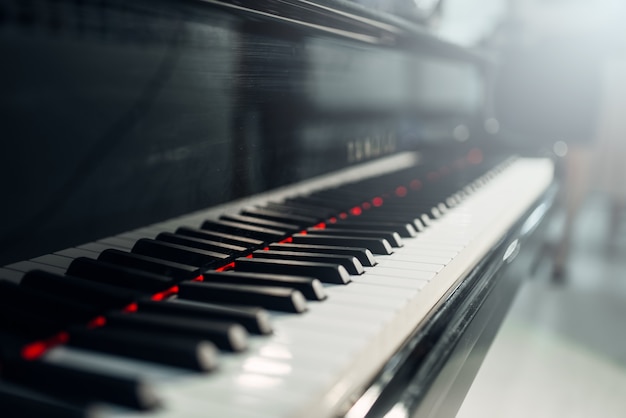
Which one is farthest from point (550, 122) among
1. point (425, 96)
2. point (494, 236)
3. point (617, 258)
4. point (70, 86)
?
point (70, 86)

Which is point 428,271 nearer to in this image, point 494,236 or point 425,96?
point 494,236

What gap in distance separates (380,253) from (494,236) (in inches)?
13.9

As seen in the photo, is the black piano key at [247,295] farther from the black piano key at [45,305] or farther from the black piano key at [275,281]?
the black piano key at [45,305]

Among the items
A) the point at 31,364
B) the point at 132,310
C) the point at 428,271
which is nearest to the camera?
the point at 31,364

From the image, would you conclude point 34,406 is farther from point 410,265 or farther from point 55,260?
point 410,265

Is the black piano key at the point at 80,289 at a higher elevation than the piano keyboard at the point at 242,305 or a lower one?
higher

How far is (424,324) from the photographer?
0.73 m

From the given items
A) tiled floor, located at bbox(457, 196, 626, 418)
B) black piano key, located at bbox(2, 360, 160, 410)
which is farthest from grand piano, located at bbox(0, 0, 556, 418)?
tiled floor, located at bbox(457, 196, 626, 418)

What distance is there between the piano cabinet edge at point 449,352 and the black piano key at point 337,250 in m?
0.13

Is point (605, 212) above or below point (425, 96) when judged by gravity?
below

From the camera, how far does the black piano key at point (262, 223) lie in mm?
932

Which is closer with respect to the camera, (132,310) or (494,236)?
(132,310)

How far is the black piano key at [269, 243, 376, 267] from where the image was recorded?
2.87 feet

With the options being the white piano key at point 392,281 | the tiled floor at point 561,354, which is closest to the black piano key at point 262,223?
the white piano key at point 392,281
